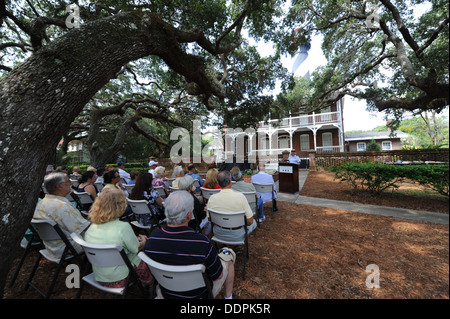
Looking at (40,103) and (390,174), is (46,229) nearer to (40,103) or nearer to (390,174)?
(40,103)

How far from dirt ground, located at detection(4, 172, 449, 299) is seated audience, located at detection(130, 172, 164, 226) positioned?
1145mm

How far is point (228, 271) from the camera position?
1798 mm

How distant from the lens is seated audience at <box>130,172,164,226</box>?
3068 millimetres

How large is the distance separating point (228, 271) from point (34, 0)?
36.3ft

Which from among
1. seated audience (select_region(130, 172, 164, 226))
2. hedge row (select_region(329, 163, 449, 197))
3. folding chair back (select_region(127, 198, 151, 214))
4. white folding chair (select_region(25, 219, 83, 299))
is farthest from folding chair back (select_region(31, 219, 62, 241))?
hedge row (select_region(329, 163, 449, 197))

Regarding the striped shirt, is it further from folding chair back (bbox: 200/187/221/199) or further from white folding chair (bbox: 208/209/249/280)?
folding chair back (bbox: 200/187/221/199)

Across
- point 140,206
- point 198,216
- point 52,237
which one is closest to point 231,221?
point 198,216

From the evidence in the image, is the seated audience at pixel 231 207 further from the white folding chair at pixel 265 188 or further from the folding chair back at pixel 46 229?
the white folding chair at pixel 265 188

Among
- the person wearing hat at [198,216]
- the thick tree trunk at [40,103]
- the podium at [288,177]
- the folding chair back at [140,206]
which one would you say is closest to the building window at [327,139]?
the podium at [288,177]

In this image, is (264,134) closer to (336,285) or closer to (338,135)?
(338,135)

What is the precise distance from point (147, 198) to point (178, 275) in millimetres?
2112

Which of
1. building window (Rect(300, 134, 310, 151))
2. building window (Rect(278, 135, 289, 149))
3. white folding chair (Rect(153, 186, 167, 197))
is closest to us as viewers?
white folding chair (Rect(153, 186, 167, 197))

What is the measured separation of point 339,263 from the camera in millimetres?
2385
